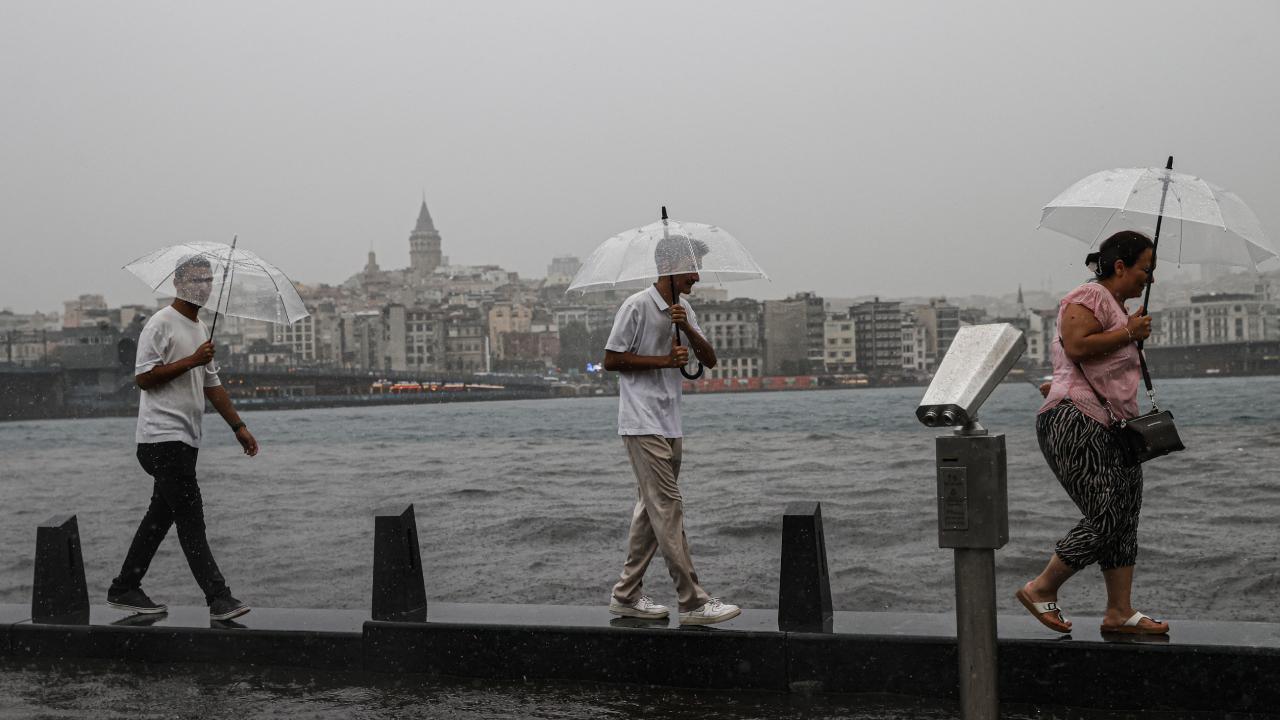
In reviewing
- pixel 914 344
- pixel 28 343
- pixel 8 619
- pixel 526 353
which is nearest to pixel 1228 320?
pixel 914 344

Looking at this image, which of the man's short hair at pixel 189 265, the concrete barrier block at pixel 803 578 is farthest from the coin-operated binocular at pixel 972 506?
the man's short hair at pixel 189 265

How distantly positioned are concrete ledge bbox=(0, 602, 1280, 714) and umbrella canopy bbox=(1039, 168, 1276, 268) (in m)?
1.59

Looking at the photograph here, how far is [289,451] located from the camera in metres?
65.1

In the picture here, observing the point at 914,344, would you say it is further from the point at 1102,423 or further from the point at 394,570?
the point at 1102,423

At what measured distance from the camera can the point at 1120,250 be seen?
16.3 ft

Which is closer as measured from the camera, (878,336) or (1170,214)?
(1170,214)

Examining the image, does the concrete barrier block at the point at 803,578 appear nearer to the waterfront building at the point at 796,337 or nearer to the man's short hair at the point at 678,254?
the man's short hair at the point at 678,254

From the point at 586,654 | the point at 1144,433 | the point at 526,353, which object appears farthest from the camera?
the point at 526,353

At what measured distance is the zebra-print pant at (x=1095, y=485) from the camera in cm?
482

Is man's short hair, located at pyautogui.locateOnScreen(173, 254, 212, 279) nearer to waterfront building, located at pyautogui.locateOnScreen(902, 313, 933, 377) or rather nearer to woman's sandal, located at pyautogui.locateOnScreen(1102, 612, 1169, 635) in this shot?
woman's sandal, located at pyautogui.locateOnScreen(1102, 612, 1169, 635)

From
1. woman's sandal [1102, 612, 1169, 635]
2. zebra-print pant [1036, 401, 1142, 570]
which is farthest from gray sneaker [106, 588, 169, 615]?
woman's sandal [1102, 612, 1169, 635]

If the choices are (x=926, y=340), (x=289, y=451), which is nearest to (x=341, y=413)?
(x=289, y=451)

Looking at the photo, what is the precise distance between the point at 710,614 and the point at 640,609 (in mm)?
350

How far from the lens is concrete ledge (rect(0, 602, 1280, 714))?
466 cm
